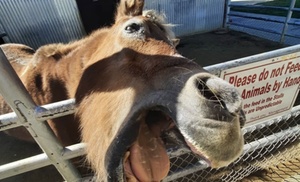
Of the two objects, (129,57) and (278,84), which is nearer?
(129,57)

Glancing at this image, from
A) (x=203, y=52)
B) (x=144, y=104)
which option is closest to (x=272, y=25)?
(x=203, y=52)

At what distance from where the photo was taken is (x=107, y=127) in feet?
4.19

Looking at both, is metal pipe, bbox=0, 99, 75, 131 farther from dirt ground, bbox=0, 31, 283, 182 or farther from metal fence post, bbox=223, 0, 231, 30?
metal fence post, bbox=223, 0, 231, 30

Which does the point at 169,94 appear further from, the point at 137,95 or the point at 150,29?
the point at 150,29

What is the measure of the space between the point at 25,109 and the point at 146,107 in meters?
0.71

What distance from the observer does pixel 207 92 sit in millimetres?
1081

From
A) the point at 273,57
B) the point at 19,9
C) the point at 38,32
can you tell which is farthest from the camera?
the point at 38,32

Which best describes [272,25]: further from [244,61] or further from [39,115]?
[39,115]

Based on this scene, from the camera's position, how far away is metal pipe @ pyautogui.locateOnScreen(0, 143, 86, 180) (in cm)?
147

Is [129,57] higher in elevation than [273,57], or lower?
higher

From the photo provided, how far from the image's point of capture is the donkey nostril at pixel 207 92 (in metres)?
1.02

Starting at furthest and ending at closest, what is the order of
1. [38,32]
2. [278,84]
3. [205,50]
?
[205,50], [38,32], [278,84]

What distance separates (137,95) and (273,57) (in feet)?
4.09

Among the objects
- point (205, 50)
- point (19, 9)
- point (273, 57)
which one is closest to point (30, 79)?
point (273, 57)
